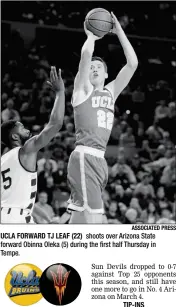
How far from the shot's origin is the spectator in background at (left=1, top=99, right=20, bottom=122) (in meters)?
13.5

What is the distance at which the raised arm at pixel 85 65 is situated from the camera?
253 inches

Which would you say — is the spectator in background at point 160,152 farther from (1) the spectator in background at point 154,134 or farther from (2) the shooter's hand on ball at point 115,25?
(2) the shooter's hand on ball at point 115,25

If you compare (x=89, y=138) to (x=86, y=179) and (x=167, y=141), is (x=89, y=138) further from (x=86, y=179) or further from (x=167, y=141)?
(x=167, y=141)

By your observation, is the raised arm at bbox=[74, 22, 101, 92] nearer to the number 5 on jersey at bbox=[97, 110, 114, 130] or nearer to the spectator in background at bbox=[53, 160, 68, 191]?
the number 5 on jersey at bbox=[97, 110, 114, 130]

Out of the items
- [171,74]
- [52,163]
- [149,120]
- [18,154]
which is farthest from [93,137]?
[171,74]

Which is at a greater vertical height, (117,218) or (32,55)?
(32,55)

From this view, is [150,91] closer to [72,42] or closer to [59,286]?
[72,42]

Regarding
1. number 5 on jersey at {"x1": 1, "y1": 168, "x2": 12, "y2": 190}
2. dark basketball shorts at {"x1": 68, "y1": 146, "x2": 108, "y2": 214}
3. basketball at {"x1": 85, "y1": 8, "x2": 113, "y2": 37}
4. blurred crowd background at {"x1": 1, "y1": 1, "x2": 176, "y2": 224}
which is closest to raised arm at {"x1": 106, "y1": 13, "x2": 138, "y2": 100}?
basketball at {"x1": 85, "y1": 8, "x2": 113, "y2": 37}

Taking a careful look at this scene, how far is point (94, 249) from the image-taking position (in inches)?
237

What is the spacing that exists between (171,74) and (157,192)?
4389mm

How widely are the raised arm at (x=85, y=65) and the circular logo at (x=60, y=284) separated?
77.0 inches

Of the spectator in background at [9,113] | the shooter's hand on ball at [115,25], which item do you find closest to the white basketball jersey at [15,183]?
the shooter's hand on ball at [115,25]

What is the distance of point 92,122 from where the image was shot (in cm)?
661

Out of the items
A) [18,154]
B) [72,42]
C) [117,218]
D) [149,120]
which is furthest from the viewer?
[72,42]
